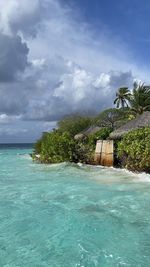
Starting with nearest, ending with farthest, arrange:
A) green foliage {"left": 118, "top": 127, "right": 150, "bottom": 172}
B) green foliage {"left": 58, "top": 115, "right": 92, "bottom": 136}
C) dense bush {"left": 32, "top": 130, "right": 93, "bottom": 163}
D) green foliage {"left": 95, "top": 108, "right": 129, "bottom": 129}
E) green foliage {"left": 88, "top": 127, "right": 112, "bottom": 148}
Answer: green foliage {"left": 118, "top": 127, "right": 150, "bottom": 172}
dense bush {"left": 32, "top": 130, "right": 93, "bottom": 163}
green foliage {"left": 88, "top": 127, "right": 112, "bottom": 148}
green foliage {"left": 95, "top": 108, "right": 129, "bottom": 129}
green foliage {"left": 58, "top": 115, "right": 92, "bottom": 136}

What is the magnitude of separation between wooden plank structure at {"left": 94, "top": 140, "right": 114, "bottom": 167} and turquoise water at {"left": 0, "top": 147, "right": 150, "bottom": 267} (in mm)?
6031

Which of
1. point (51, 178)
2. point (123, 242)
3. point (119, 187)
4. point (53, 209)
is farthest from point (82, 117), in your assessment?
point (123, 242)

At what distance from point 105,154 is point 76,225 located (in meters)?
11.5

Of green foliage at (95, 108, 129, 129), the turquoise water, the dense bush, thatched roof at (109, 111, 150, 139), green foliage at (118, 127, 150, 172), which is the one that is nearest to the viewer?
the turquoise water

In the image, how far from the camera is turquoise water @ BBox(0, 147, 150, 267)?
5.26m

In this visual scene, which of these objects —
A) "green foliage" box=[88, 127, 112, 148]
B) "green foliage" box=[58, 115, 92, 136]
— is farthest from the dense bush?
"green foliage" box=[58, 115, 92, 136]

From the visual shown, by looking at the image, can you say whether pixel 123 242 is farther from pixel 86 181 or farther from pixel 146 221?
pixel 86 181

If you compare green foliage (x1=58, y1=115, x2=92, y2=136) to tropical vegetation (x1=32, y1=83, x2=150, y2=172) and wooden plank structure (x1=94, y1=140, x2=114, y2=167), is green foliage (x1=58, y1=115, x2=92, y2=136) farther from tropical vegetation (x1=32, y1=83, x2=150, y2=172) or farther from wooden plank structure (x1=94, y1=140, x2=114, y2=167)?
wooden plank structure (x1=94, y1=140, x2=114, y2=167)

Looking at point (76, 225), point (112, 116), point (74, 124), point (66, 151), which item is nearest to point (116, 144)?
point (66, 151)

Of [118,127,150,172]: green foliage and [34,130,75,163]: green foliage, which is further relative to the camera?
[34,130,75,163]: green foliage

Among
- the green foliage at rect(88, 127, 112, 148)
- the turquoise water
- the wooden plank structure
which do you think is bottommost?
the turquoise water

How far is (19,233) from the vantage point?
6566 millimetres

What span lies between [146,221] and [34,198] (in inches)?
151

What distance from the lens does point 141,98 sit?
116ft
